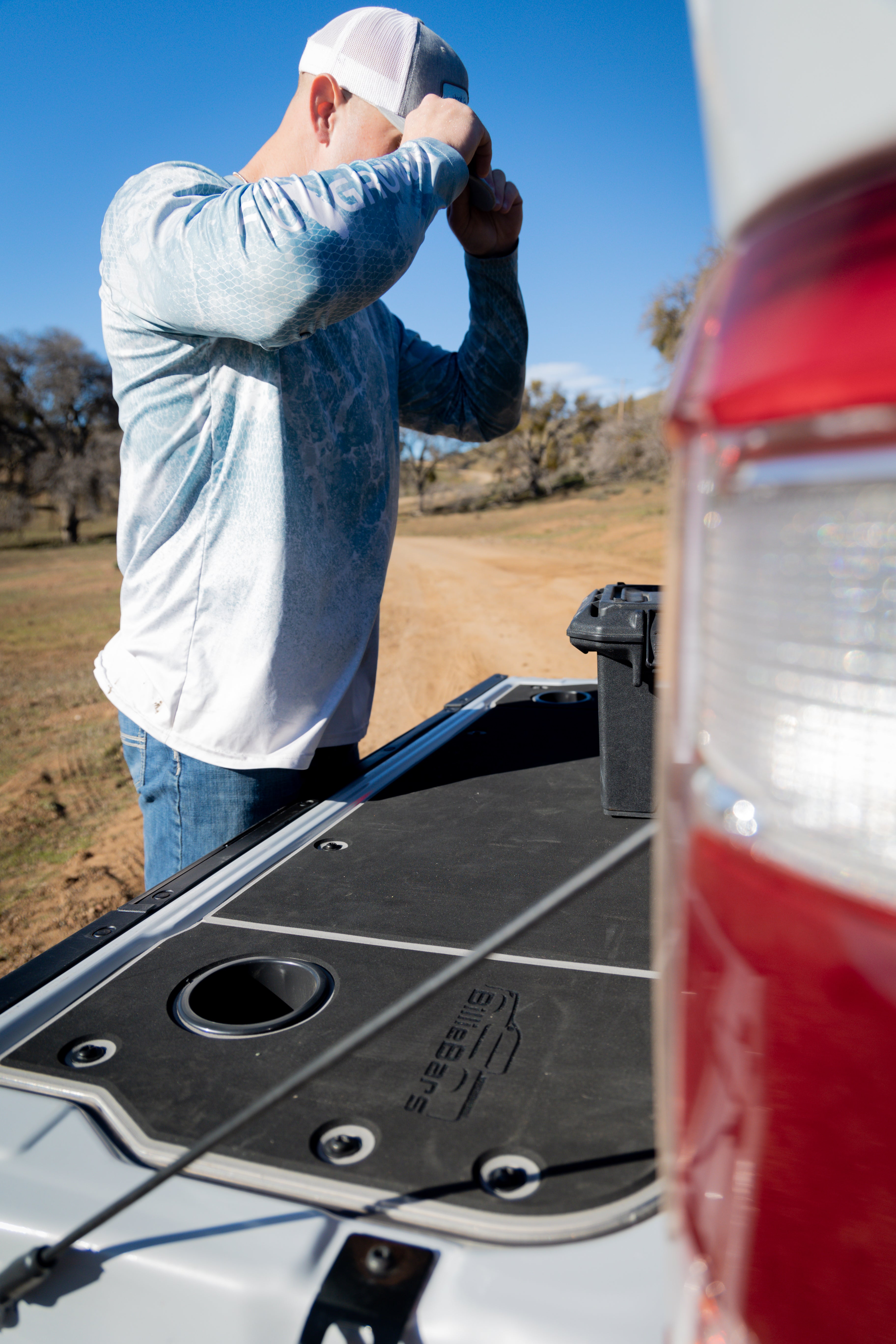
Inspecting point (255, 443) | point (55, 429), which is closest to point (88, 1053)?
point (255, 443)

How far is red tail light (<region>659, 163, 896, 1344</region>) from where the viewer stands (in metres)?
0.43

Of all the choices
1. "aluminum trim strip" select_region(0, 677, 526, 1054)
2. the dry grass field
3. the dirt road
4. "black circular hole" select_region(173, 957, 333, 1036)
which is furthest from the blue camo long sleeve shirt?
the dirt road

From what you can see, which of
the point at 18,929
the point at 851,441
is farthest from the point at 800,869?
the point at 18,929

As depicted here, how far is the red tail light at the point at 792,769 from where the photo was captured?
43cm

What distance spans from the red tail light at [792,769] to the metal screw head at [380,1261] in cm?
34

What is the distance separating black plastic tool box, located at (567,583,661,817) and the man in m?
0.55

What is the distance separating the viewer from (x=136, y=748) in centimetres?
199

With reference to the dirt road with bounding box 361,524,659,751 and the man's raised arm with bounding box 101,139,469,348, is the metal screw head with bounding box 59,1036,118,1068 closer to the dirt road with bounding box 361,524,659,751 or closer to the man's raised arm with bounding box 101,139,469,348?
the man's raised arm with bounding box 101,139,469,348

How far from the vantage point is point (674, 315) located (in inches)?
1038

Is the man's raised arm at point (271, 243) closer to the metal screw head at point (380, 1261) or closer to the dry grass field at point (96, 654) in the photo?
the metal screw head at point (380, 1261)

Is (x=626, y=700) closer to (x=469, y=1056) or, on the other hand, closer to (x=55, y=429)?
(x=469, y=1056)

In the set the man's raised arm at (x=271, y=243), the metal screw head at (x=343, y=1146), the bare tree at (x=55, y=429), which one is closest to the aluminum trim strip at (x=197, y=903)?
the metal screw head at (x=343, y=1146)

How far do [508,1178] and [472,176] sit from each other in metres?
2.08

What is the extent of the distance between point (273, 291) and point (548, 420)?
4273cm
